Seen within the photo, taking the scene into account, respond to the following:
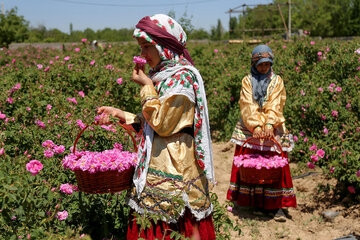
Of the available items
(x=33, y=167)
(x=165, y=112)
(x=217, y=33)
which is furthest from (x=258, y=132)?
(x=217, y=33)

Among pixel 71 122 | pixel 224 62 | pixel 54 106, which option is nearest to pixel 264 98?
pixel 71 122

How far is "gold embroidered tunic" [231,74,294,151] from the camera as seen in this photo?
4.01 metres

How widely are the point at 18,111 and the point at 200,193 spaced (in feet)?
7.71

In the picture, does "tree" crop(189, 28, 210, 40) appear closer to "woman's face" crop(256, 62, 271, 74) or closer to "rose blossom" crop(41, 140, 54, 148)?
"woman's face" crop(256, 62, 271, 74)

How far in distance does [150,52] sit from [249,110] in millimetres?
2006

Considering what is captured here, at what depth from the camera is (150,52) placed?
2408 mm

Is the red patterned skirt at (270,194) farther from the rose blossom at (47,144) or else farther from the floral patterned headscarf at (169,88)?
the rose blossom at (47,144)

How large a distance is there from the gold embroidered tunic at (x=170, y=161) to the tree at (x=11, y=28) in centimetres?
2225

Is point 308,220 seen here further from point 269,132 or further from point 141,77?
point 141,77

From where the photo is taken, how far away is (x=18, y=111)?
12.8 ft

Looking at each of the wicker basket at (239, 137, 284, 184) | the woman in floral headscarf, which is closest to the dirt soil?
the wicker basket at (239, 137, 284, 184)

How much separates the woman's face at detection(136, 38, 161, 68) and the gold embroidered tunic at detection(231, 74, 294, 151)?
1861 millimetres

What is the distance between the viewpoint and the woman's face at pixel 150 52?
2.39 m

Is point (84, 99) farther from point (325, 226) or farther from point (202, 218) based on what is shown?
point (325, 226)
